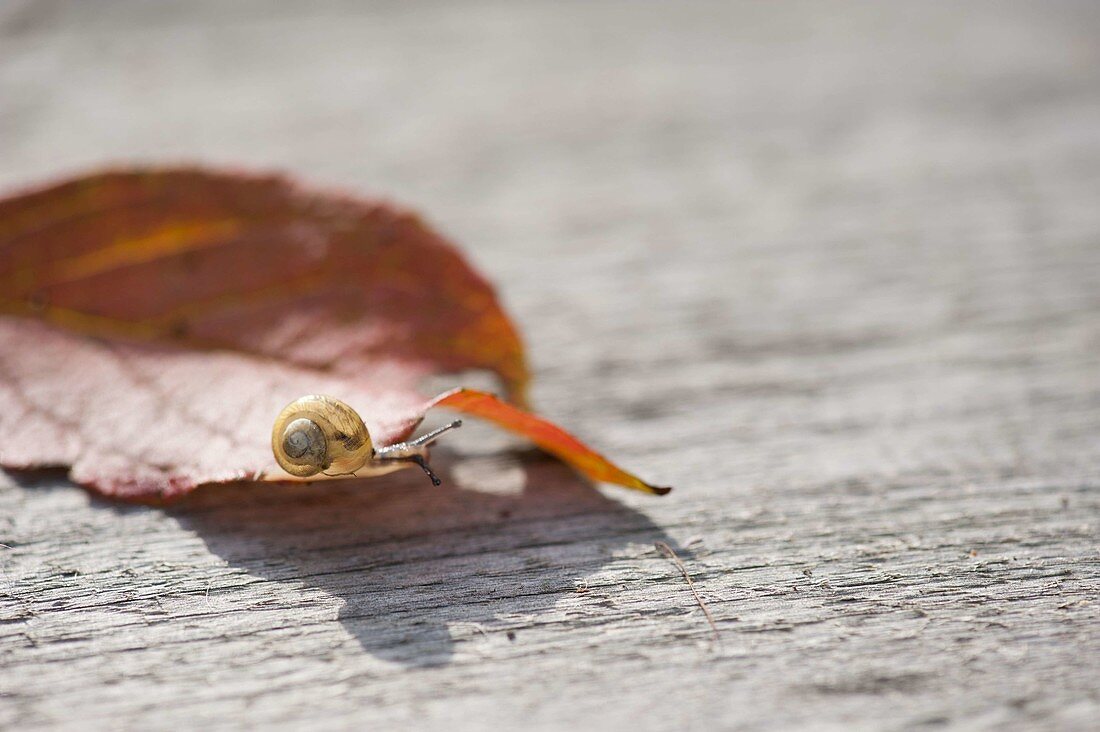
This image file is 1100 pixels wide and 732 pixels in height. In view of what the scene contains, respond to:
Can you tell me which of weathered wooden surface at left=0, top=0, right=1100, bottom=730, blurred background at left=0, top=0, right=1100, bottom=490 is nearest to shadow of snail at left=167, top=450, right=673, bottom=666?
weathered wooden surface at left=0, top=0, right=1100, bottom=730

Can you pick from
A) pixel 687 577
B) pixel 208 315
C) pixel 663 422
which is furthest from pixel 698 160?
pixel 687 577

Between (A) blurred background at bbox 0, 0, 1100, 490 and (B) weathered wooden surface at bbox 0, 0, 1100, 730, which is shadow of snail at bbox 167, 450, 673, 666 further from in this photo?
(A) blurred background at bbox 0, 0, 1100, 490

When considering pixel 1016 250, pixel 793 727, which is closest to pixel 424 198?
pixel 1016 250

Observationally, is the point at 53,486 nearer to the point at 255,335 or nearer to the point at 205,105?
the point at 255,335

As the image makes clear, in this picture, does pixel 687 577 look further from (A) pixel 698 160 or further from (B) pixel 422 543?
(A) pixel 698 160

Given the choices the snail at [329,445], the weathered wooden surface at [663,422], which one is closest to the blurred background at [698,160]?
the weathered wooden surface at [663,422]
